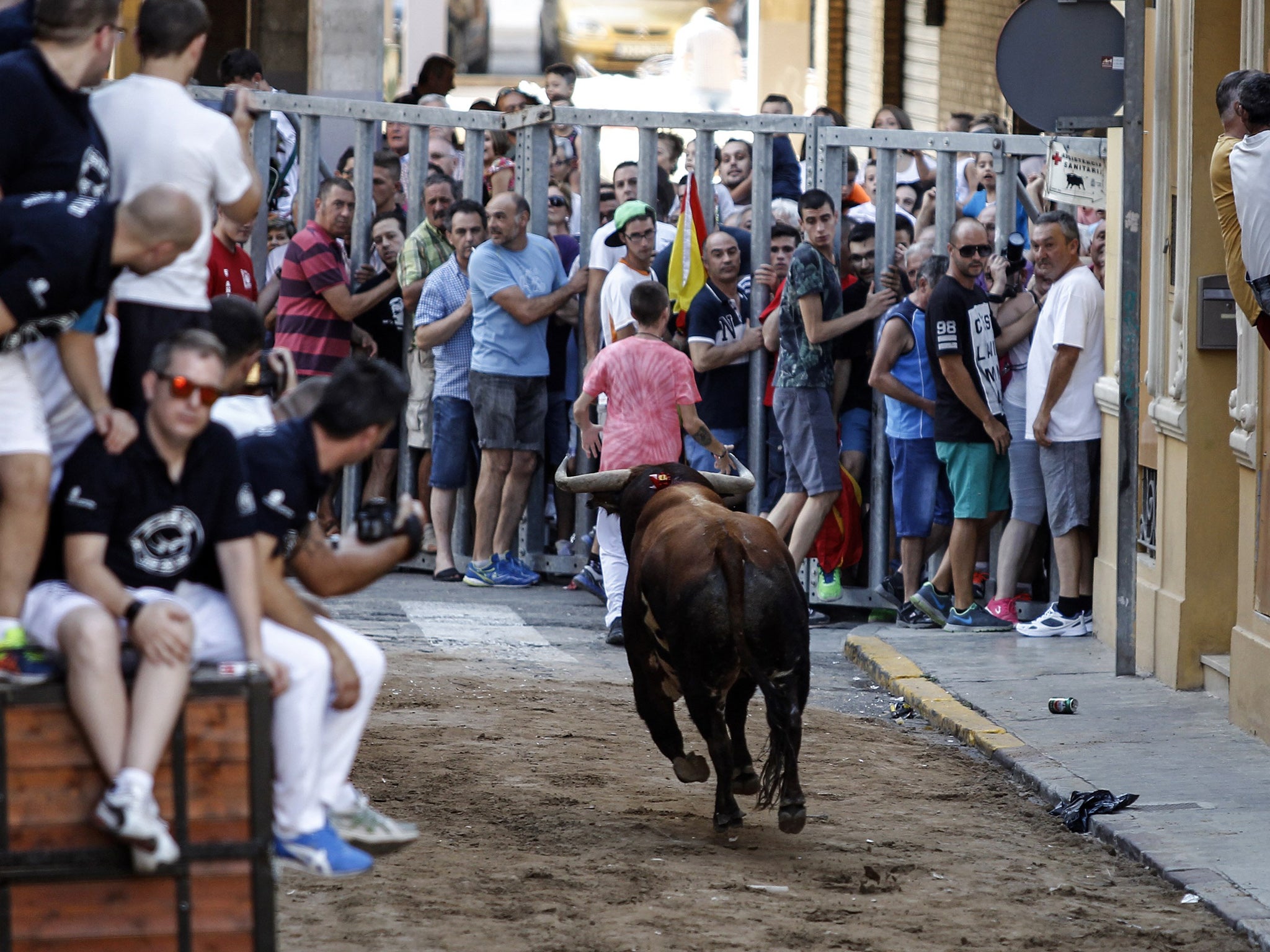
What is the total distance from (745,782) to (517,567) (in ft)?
17.8

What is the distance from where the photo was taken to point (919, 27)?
84.7 ft

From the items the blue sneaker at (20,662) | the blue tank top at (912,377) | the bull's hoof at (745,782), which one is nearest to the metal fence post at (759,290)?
the blue tank top at (912,377)

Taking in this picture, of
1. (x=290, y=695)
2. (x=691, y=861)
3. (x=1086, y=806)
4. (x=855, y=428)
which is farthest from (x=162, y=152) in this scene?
(x=855, y=428)

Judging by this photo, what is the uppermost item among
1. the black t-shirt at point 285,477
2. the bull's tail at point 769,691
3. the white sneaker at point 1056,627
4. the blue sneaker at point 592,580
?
the black t-shirt at point 285,477

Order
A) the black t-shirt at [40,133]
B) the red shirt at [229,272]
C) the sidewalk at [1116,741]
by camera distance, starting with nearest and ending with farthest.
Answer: the black t-shirt at [40,133], the sidewalk at [1116,741], the red shirt at [229,272]

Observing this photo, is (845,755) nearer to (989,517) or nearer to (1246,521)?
(1246,521)

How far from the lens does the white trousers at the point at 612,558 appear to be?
11.3m

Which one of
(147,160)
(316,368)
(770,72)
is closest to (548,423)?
(316,368)

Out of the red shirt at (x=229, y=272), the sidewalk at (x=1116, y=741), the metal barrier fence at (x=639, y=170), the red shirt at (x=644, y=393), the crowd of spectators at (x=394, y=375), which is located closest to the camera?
the crowd of spectators at (x=394, y=375)

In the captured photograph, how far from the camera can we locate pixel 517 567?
13305 millimetres

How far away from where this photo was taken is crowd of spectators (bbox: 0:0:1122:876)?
497cm

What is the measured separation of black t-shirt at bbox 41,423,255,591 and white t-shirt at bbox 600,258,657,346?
279 inches

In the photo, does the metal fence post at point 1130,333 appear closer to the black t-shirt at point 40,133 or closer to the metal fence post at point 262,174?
the metal fence post at point 262,174

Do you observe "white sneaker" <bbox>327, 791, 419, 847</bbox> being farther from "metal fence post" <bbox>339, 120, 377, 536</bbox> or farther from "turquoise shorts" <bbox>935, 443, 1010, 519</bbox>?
"metal fence post" <bbox>339, 120, 377, 536</bbox>
